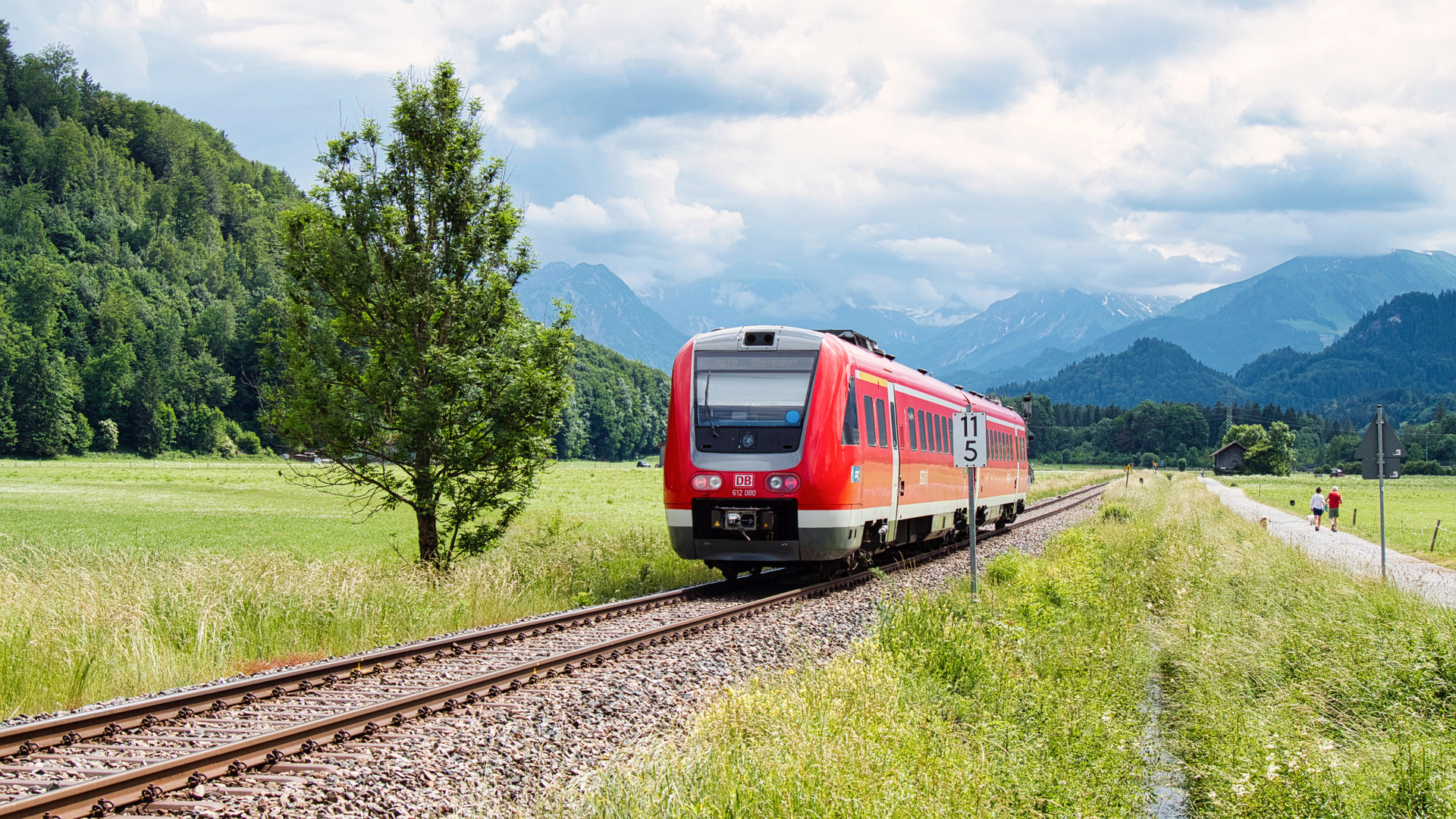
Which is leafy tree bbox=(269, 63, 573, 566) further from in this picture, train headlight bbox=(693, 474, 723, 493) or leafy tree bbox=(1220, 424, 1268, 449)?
leafy tree bbox=(1220, 424, 1268, 449)

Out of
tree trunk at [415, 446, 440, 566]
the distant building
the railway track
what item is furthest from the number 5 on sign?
the distant building

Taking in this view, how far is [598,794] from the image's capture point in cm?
545

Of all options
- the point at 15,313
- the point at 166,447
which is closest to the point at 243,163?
the point at 15,313

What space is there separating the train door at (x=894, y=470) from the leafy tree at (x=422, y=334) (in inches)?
213

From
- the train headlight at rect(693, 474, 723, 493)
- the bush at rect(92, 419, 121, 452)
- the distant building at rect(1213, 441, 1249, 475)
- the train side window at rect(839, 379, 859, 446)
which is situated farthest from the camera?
the distant building at rect(1213, 441, 1249, 475)

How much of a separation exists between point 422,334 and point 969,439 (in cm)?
876

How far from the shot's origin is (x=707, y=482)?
46.0 ft

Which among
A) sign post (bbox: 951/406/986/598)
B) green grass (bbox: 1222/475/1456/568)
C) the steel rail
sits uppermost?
sign post (bbox: 951/406/986/598)

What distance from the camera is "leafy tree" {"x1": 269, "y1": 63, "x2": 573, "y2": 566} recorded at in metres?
15.6

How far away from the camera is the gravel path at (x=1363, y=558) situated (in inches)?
629

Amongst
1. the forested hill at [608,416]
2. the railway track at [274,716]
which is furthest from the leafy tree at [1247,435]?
the railway track at [274,716]

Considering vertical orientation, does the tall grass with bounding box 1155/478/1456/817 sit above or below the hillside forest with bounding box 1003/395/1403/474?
below

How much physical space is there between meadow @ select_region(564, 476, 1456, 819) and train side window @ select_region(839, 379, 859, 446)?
8.49 feet

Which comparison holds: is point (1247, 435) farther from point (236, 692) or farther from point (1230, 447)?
point (236, 692)
